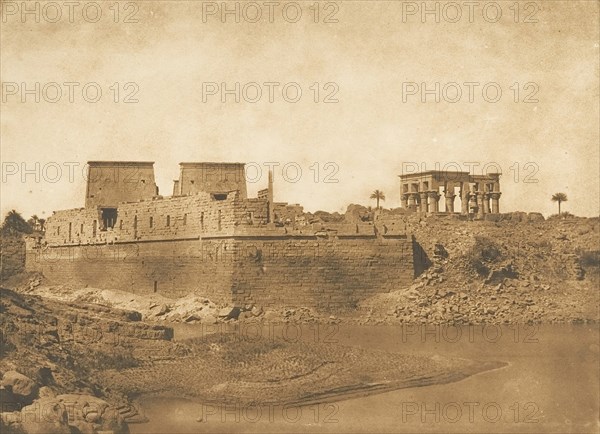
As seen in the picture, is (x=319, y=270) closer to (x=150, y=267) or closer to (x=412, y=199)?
(x=150, y=267)

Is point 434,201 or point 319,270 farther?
point 434,201

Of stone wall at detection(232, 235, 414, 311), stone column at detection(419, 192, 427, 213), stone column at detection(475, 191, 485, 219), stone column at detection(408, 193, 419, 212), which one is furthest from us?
stone column at detection(475, 191, 485, 219)

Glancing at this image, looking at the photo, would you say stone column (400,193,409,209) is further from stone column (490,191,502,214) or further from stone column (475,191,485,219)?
stone column (490,191,502,214)

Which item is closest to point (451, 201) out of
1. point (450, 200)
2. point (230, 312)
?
point (450, 200)

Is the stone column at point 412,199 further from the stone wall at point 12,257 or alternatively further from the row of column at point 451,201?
the stone wall at point 12,257

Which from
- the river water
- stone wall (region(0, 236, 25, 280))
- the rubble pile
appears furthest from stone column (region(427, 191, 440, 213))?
the rubble pile

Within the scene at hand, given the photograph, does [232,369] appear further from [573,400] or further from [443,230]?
[443,230]

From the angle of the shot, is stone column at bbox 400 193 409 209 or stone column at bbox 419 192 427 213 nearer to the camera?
stone column at bbox 419 192 427 213

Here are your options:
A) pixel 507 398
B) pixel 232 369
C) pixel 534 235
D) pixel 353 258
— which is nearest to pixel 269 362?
pixel 232 369
